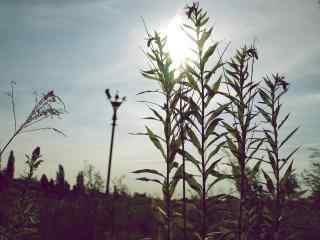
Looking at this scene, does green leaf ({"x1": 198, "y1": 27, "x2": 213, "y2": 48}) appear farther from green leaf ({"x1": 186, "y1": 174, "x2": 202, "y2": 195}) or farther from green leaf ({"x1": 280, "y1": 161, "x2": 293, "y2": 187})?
green leaf ({"x1": 280, "y1": 161, "x2": 293, "y2": 187})

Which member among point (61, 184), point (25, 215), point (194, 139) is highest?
point (61, 184)

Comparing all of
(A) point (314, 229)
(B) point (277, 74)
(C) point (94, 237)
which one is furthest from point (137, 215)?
(B) point (277, 74)

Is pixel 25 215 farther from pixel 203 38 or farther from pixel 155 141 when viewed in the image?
pixel 203 38

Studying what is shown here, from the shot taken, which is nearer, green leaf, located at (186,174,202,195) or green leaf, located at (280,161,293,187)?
green leaf, located at (186,174,202,195)

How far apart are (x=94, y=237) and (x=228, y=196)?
41.8 ft

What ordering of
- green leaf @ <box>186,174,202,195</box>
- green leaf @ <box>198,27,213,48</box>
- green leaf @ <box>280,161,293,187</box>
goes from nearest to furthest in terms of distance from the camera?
green leaf @ <box>186,174,202,195</box> → green leaf @ <box>198,27,213,48</box> → green leaf @ <box>280,161,293,187</box>

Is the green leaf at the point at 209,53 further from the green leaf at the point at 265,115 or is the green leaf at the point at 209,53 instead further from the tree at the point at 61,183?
the tree at the point at 61,183

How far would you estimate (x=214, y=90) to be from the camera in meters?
2.96

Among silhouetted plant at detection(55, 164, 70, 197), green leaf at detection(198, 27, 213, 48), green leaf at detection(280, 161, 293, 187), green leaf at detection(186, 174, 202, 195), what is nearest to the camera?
green leaf at detection(186, 174, 202, 195)

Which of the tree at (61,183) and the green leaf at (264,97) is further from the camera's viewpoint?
the tree at (61,183)

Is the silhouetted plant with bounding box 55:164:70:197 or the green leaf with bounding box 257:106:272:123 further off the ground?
the silhouetted plant with bounding box 55:164:70:197

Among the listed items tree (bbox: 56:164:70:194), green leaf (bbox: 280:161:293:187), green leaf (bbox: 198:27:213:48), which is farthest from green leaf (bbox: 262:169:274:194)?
tree (bbox: 56:164:70:194)

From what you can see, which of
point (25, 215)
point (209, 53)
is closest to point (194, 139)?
point (209, 53)

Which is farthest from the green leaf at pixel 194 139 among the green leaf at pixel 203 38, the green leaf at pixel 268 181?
the green leaf at pixel 268 181
